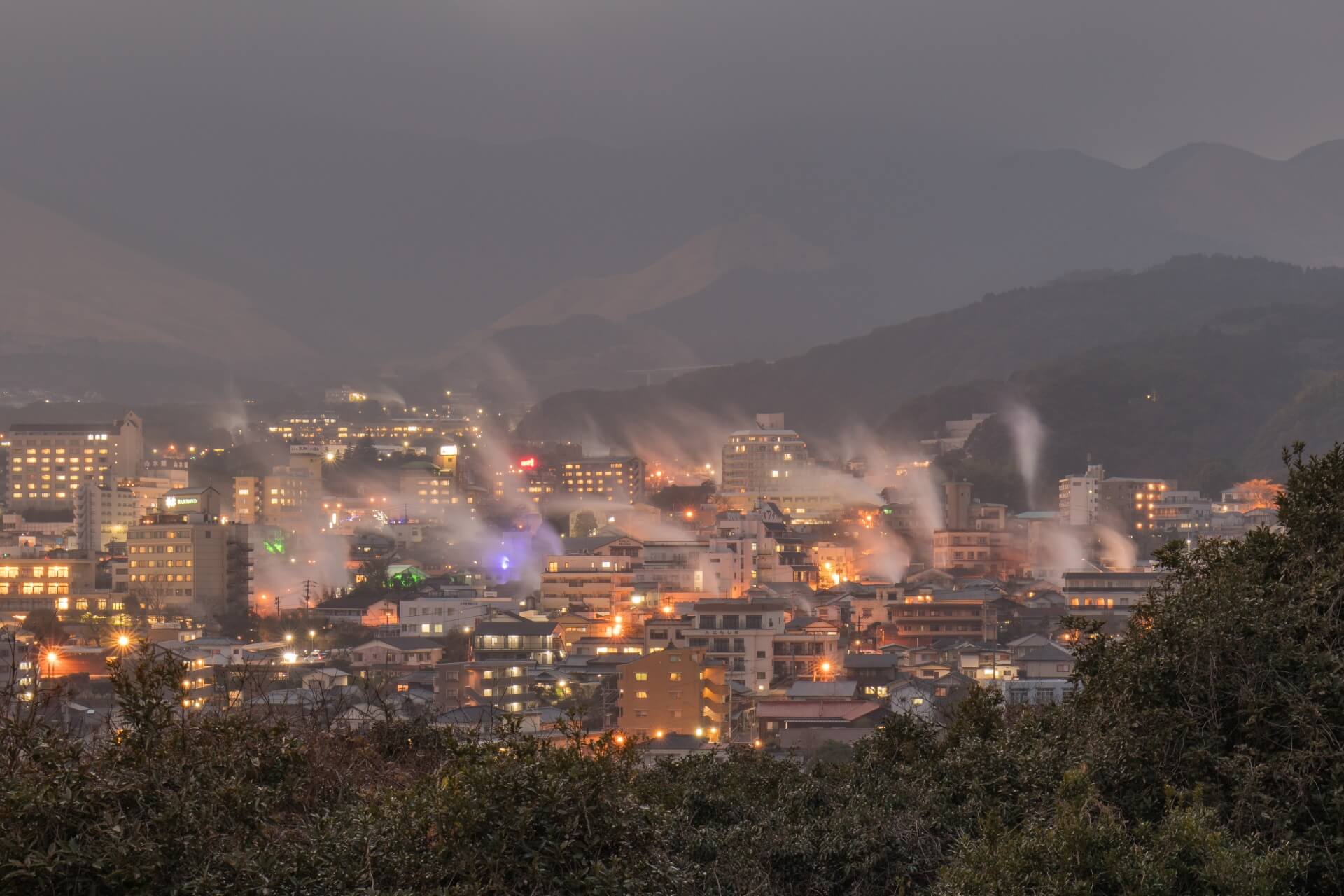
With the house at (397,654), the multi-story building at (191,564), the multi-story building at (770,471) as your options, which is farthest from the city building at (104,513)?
the multi-story building at (770,471)

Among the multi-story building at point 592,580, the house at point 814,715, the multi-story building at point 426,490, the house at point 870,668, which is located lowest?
the house at point 814,715

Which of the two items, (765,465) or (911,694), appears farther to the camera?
(765,465)

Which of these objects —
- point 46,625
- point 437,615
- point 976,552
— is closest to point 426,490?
point 976,552

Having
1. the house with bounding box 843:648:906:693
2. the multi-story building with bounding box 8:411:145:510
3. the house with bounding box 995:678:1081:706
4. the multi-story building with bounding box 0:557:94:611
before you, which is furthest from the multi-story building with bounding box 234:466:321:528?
the house with bounding box 995:678:1081:706

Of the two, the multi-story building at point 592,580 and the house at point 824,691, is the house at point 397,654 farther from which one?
the house at point 824,691

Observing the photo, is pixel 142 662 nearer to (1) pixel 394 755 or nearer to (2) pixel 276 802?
(2) pixel 276 802

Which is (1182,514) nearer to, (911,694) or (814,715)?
(911,694)
